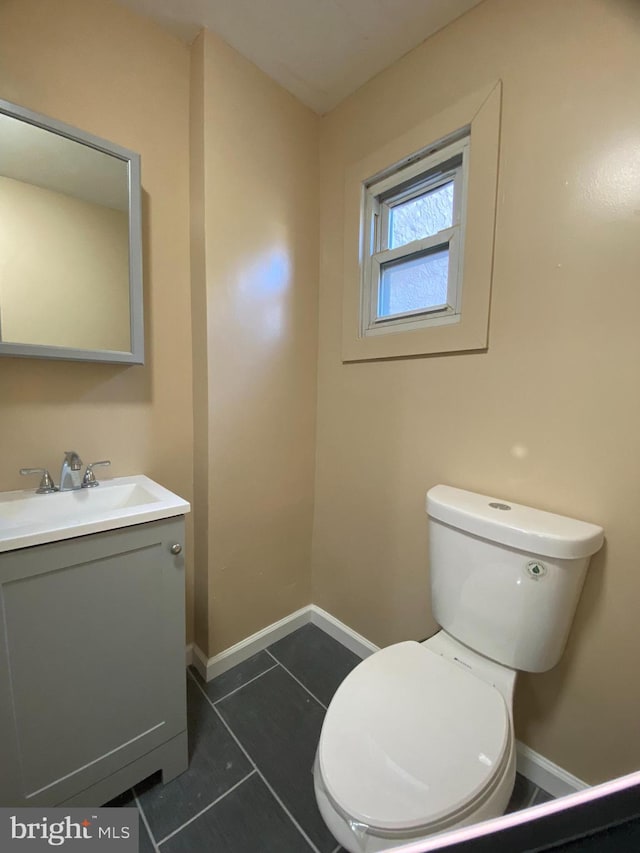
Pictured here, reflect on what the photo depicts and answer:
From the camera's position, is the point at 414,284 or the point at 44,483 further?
the point at 414,284

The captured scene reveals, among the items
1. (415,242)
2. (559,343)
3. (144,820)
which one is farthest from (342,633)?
(415,242)

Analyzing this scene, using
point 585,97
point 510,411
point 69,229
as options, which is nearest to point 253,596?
point 510,411

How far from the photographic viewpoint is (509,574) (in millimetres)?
862

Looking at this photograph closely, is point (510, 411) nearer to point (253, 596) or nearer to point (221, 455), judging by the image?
point (221, 455)

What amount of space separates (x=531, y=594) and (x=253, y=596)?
108cm

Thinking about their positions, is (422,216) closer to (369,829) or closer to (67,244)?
(67,244)

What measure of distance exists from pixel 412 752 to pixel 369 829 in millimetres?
145

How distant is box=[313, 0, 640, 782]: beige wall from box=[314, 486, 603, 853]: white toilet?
127 mm

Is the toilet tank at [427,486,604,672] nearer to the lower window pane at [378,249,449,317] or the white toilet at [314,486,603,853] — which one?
the white toilet at [314,486,603,853]

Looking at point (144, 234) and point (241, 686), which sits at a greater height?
point (144, 234)

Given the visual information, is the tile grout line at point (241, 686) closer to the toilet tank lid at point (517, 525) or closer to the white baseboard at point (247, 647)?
the white baseboard at point (247, 647)

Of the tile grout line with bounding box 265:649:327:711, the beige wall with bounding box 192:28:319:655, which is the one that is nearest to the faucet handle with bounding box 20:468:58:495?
the beige wall with bounding box 192:28:319:655

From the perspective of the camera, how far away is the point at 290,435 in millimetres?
1532

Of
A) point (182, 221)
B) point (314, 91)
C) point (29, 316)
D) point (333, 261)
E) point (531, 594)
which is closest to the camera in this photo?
point (531, 594)
